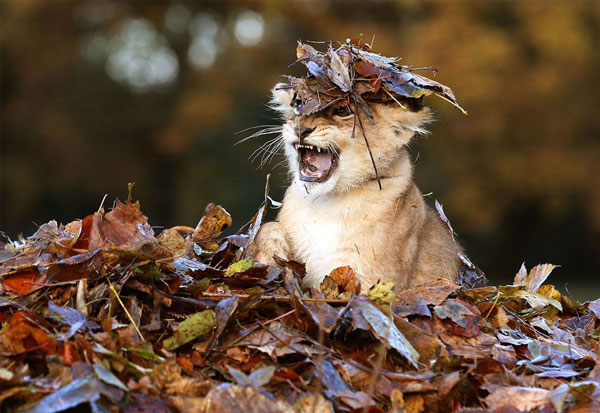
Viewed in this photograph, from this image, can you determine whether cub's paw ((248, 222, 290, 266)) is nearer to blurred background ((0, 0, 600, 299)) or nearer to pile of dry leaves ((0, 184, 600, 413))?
pile of dry leaves ((0, 184, 600, 413))

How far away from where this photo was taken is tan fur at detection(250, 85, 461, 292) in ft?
17.6

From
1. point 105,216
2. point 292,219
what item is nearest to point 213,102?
point 292,219

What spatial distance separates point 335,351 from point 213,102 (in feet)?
56.2

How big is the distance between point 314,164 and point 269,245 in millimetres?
624

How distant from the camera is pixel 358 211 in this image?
557 cm

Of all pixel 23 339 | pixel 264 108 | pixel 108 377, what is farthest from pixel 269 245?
pixel 264 108

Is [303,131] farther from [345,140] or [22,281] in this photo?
[22,281]

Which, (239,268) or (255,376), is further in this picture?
(239,268)

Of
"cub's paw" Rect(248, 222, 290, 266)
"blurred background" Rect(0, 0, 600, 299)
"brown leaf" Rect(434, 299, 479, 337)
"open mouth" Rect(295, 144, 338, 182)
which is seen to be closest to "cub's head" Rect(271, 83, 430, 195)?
"open mouth" Rect(295, 144, 338, 182)

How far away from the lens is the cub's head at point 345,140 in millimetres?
5320

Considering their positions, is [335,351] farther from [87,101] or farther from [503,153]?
[87,101]

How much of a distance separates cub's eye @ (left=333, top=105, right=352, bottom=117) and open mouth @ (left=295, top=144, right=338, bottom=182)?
0.26 metres

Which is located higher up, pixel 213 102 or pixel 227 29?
pixel 227 29

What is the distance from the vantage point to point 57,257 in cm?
419
